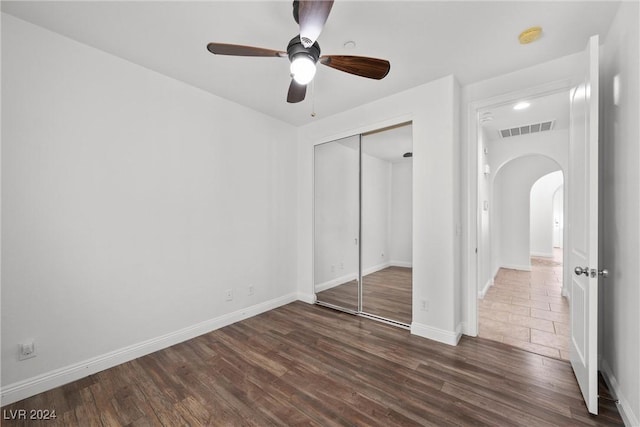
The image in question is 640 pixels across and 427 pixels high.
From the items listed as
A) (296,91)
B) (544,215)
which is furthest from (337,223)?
(544,215)

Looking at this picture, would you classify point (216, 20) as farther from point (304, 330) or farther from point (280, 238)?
point (304, 330)

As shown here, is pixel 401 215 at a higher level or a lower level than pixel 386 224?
higher

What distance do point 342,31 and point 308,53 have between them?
533 mm

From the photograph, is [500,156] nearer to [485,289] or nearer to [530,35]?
[485,289]

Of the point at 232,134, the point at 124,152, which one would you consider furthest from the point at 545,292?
the point at 124,152

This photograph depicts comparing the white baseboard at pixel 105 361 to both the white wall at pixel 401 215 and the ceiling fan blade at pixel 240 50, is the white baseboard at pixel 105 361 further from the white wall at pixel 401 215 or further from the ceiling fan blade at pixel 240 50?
the ceiling fan blade at pixel 240 50

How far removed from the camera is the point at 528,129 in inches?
175

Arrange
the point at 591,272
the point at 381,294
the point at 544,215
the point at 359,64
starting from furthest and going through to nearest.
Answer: the point at 544,215
the point at 381,294
the point at 359,64
the point at 591,272

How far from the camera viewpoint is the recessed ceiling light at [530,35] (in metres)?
1.96

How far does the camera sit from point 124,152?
238 cm

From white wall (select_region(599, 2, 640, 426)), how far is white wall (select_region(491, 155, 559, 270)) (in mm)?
4143

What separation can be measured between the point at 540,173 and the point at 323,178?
17.3ft

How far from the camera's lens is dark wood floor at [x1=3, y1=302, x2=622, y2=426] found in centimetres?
170

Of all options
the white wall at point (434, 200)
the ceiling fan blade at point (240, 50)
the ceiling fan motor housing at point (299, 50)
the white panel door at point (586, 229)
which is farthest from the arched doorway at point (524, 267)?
the ceiling fan blade at point (240, 50)
